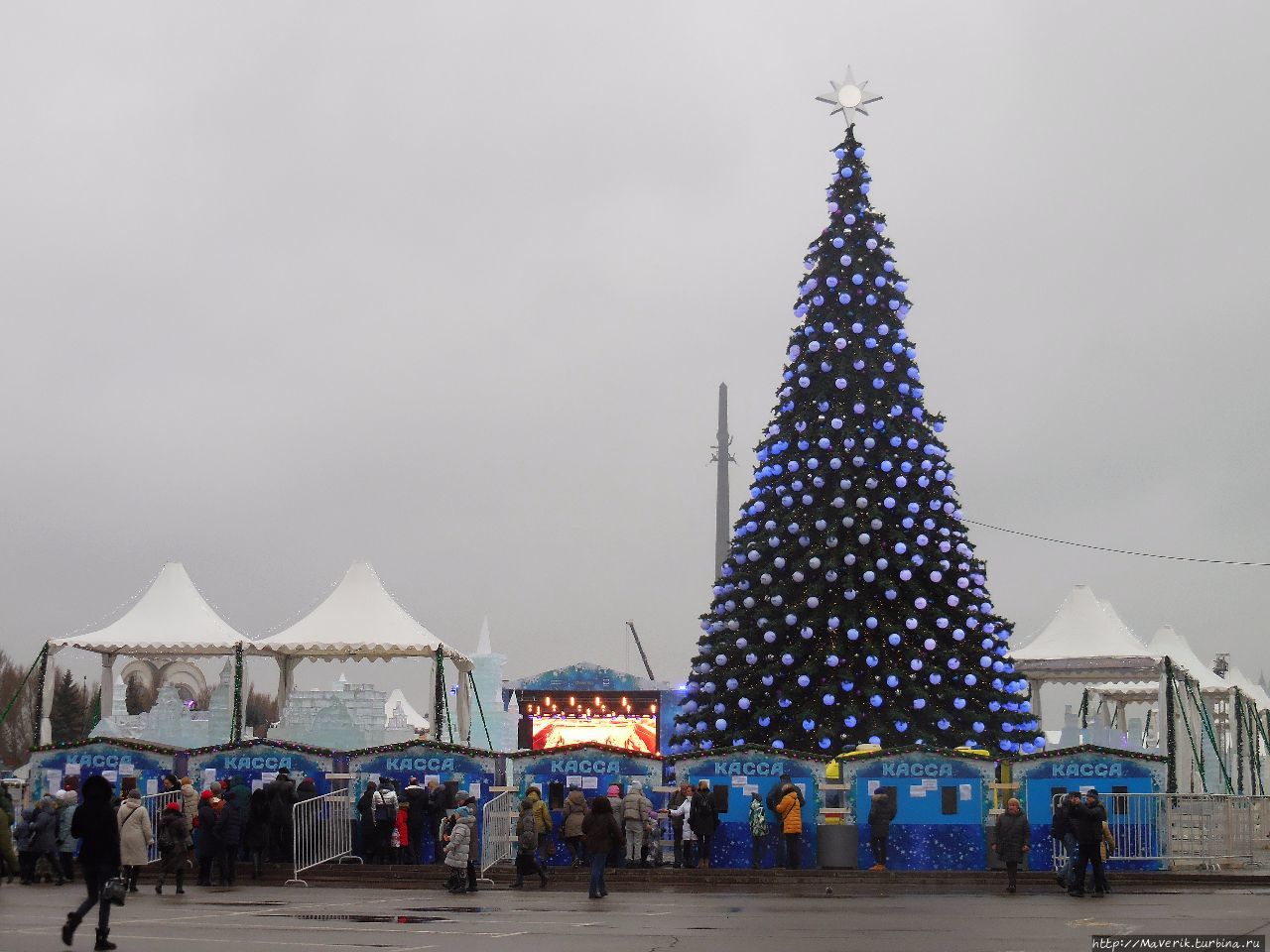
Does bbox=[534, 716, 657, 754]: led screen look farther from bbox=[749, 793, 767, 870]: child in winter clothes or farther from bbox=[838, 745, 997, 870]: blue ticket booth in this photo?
bbox=[838, 745, 997, 870]: blue ticket booth

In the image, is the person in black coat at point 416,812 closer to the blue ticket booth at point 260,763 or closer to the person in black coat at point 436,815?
the person in black coat at point 436,815

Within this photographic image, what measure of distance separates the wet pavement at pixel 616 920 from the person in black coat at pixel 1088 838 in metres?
0.41

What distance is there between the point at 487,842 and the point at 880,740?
7.44m

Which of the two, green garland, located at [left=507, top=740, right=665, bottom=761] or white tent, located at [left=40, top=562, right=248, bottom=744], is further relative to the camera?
white tent, located at [left=40, top=562, right=248, bottom=744]

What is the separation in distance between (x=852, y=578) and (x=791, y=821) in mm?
6245

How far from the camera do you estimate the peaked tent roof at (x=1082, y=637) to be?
37656mm

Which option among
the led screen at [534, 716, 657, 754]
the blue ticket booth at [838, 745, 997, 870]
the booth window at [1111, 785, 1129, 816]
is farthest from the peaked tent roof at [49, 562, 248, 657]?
the booth window at [1111, 785, 1129, 816]

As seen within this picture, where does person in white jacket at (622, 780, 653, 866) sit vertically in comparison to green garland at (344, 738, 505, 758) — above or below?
below

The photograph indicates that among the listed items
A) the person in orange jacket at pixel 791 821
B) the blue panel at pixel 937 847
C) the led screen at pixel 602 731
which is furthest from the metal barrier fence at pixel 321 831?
the led screen at pixel 602 731

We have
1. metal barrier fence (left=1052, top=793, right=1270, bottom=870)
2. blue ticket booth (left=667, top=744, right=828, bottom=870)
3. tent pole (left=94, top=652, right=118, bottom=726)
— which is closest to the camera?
metal barrier fence (left=1052, top=793, right=1270, bottom=870)

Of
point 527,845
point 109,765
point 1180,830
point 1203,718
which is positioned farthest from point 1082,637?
point 109,765

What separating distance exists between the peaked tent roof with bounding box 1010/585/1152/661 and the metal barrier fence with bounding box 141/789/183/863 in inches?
760

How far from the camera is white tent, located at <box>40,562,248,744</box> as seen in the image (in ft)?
122

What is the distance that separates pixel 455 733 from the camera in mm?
48312
